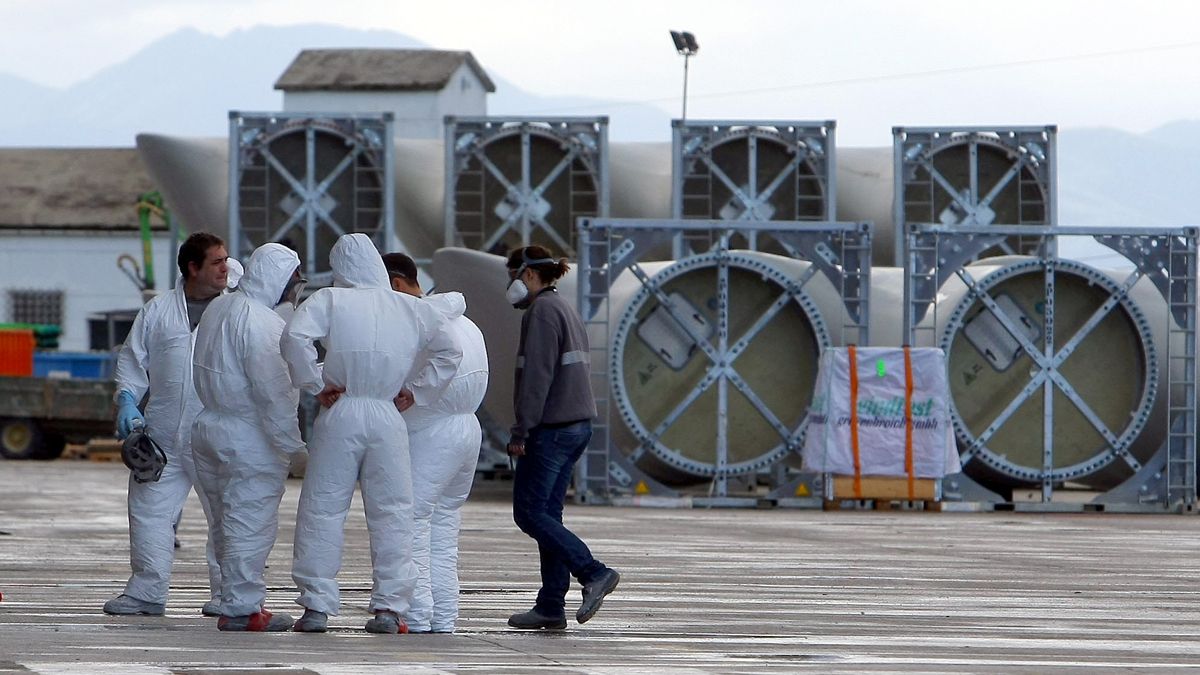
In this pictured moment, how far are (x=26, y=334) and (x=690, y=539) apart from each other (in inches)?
1379

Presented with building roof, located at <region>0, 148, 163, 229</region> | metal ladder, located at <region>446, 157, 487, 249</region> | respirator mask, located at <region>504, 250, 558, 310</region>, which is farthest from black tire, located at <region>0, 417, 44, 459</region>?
respirator mask, located at <region>504, 250, 558, 310</region>

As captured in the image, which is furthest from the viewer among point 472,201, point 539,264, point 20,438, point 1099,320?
point 20,438

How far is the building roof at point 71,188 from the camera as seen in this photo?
7556cm

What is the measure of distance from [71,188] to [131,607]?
68.9 metres

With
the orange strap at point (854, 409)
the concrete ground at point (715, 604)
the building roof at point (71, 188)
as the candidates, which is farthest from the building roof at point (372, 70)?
the concrete ground at point (715, 604)

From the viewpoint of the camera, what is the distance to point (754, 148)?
1178 inches

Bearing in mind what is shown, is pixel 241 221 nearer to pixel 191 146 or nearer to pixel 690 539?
pixel 191 146

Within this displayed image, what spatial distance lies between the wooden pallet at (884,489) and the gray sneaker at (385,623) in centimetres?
1555

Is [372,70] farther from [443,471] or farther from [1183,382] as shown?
[443,471]

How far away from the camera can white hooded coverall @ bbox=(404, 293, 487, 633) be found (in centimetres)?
1040

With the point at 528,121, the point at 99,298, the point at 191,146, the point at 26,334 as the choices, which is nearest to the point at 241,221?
the point at 191,146

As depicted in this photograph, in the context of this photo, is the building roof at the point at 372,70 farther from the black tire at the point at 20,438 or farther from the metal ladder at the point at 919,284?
the metal ladder at the point at 919,284

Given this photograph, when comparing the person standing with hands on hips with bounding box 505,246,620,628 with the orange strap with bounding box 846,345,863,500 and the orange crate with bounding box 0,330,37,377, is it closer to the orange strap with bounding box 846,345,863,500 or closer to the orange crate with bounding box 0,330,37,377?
the orange strap with bounding box 846,345,863,500

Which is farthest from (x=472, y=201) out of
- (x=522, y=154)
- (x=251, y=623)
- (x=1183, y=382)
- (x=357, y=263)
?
(x=251, y=623)
